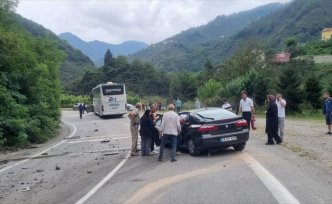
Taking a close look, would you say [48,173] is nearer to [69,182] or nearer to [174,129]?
[69,182]

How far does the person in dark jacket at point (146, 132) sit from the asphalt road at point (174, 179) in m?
0.66

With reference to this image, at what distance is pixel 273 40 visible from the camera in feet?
517

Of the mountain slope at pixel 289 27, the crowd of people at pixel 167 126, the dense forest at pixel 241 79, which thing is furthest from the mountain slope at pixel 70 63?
the crowd of people at pixel 167 126

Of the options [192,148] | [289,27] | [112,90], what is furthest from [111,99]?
[289,27]

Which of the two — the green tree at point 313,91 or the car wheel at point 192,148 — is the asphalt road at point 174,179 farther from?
the green tree at point 313,91

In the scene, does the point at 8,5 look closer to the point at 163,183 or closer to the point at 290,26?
the point at 163,183

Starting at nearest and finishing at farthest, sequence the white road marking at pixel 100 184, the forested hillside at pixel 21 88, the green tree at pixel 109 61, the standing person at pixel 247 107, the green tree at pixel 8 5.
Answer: the white road marking at pixel 100 184 < the standing person at pixel 247 107 < the forested hillside at pixel 21 88 < the green tree at pixel 8 5 < the green tree at pixel 109 61

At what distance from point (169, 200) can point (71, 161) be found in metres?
7.65

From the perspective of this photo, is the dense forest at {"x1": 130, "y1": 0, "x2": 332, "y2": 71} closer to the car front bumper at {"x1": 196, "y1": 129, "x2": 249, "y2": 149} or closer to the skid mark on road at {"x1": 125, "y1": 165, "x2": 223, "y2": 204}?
the car front bumper at {"x1": 196, "y1": 129, "x2": 249, "y2": 149}

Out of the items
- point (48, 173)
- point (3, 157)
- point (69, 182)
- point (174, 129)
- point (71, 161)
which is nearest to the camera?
point (69, 182)

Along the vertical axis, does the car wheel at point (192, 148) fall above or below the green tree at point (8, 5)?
below

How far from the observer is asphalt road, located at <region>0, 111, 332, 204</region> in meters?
Result: 8.52

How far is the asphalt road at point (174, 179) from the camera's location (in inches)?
336

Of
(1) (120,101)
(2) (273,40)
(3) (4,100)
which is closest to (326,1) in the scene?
(2) (273,40)
